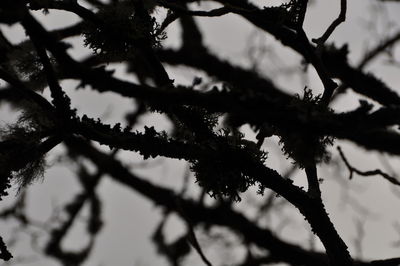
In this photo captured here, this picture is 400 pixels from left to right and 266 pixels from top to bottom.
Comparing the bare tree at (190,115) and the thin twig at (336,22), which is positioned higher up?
the thin twig at (336,22)

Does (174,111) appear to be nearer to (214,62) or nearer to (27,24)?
(27,24)

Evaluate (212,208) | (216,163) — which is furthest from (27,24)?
(212,208)

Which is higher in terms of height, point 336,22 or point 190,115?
point 336,22

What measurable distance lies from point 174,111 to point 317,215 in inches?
25.5

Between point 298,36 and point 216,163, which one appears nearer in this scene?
point 216,163

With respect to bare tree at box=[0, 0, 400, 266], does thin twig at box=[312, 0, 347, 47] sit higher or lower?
higher

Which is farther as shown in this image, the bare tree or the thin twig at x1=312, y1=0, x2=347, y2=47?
the thin twig at x1=312, y1=0, x2=347, y2=47

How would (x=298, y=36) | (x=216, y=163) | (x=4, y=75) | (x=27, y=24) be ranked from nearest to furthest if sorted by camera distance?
(x=27, y=24)
(x=4, y=75)
(x=216, y=163)
(x=298, y=36)

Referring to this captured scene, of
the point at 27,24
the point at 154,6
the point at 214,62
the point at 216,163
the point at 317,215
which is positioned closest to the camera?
the point at 27,24

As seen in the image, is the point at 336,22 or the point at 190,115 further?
the point at 336,22

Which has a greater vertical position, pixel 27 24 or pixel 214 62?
pixel 214 62

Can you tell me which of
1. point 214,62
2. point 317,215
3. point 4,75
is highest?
point 214,62

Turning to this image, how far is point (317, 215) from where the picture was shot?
5.45 feet

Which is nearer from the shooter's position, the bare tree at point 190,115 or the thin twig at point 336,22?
the bare tree at point 190,115
